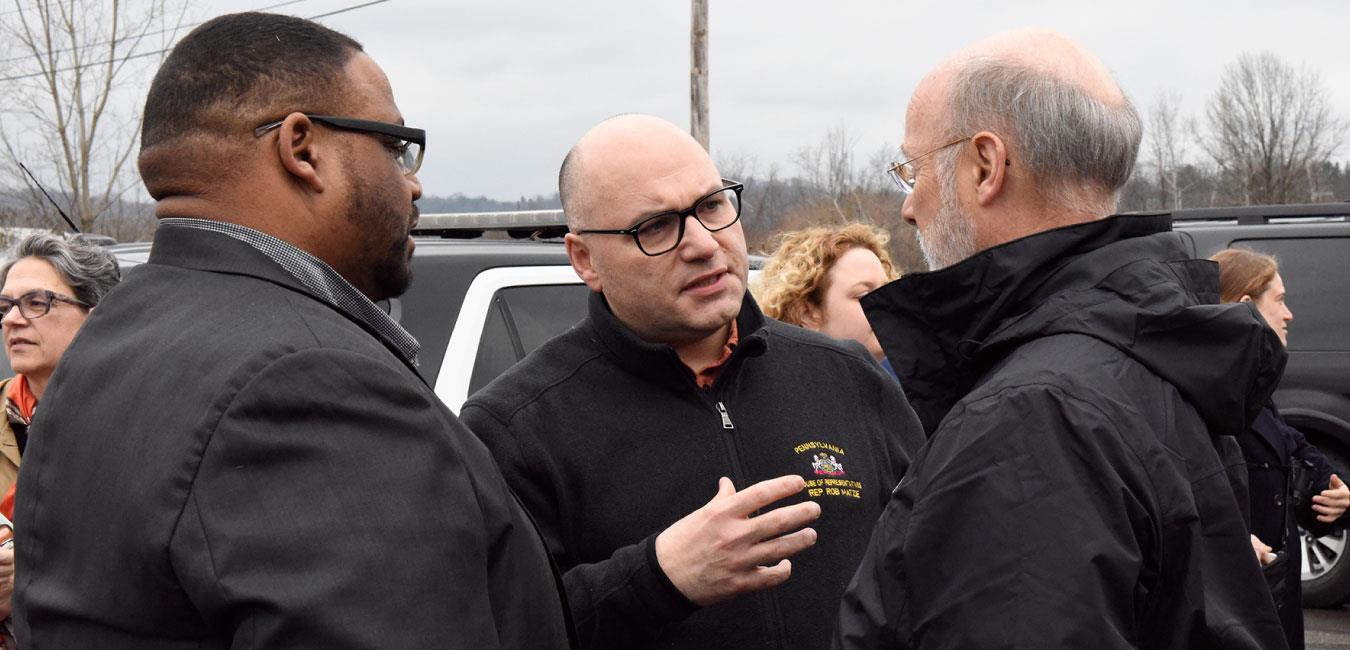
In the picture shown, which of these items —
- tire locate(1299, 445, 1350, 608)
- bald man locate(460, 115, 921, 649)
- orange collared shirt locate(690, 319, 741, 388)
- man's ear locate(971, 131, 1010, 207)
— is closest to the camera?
man's ear locate(971, 131, 1010, 207)

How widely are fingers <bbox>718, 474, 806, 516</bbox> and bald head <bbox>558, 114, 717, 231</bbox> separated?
36.3 inches

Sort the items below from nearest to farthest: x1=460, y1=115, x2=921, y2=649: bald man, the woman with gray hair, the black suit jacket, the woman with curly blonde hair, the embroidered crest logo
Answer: the black suit jacket < x1=460, y1=115, x2=921, y2=649: bald man < the embroidered crest logo < the woman with gray hair < the woman with curly blonde hair

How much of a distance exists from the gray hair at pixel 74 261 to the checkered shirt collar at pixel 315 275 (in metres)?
2.58

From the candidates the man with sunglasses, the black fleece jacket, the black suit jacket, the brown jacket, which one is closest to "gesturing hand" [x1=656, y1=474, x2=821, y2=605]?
the black fleece jacket

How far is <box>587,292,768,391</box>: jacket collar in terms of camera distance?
2.70 metres

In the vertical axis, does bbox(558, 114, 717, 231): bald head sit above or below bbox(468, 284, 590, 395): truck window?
above

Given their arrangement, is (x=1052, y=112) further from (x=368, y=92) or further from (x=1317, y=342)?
(x=1317, y=342)

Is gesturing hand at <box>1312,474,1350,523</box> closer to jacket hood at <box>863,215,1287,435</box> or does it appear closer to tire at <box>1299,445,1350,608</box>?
tire at <box>1299,445,1350,608</box>

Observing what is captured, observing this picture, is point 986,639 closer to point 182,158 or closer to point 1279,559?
point 182,158

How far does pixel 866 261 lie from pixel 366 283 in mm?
2989

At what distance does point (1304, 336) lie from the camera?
7281mm

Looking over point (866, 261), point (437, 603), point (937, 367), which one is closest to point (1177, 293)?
point (937, 367)

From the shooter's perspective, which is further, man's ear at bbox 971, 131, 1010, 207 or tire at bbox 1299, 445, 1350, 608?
tire at bbox 1299, 445, 1350, 608

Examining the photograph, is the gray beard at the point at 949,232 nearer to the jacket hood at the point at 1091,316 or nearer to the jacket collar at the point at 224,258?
the jacket hood at the point at 1091,316
